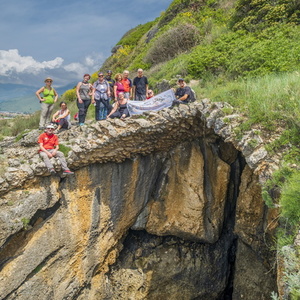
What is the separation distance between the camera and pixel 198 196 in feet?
31.6

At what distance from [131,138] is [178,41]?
11.0 meters

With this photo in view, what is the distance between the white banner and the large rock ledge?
0.53 metres

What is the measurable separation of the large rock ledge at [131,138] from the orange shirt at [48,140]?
39 cm

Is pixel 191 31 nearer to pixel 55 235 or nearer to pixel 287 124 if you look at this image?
pixel 287 124

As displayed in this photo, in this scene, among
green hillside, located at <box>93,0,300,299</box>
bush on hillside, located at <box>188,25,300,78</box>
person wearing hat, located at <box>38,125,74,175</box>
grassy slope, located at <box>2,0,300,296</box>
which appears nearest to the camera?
green hillside, located at <box>93,0,300,299</box>

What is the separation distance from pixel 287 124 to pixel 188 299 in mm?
7618

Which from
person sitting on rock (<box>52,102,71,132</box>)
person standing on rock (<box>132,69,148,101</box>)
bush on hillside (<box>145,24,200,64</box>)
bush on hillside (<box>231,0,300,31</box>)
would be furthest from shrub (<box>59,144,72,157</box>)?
bush on hillside (<box>145,24,200,64</box>)

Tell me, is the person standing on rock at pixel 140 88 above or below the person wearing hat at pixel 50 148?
above

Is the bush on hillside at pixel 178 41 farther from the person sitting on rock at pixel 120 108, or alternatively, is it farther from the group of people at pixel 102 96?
the person sitting on rock at pixel 120 108

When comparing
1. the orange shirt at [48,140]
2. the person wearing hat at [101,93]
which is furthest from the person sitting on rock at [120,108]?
the orange shirt at [48,140]

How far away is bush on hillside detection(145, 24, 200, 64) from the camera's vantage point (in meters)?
16.9

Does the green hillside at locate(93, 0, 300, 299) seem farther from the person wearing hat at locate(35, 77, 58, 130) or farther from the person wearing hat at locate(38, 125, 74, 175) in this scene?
the person wearing hat at locate(35, 77, 58, 130)

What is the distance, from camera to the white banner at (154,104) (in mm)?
8586

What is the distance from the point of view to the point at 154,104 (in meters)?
8.73
